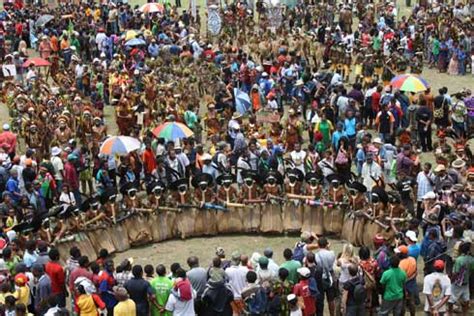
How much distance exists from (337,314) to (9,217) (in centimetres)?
599

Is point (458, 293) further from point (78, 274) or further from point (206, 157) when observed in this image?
point (206, 157)

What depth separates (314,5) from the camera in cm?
3719

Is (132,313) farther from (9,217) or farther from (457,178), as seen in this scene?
(457,178)

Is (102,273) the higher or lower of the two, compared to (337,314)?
higher

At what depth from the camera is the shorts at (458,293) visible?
45.0ft

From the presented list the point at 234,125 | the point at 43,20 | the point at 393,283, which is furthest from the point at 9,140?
the point at 43,20

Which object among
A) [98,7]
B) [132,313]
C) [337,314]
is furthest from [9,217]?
[98,7]

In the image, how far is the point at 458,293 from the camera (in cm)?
1374

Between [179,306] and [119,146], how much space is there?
20.2 ft

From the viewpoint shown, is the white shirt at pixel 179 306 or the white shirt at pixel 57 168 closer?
the white shirt at pixel 179 306

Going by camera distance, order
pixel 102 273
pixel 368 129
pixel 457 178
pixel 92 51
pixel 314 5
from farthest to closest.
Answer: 1. pixel 314 5
2. pixel 92 51
3. pixel 368 129
4. pixel 457 178
5. pixel 102 273

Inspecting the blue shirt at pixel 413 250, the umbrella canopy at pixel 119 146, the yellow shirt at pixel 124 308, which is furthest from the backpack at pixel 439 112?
the yellow shirt at pixel 124 308

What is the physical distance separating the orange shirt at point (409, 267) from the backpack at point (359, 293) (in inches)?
34.9

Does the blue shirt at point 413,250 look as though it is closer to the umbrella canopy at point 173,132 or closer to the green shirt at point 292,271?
the green shirt at point 292,271
